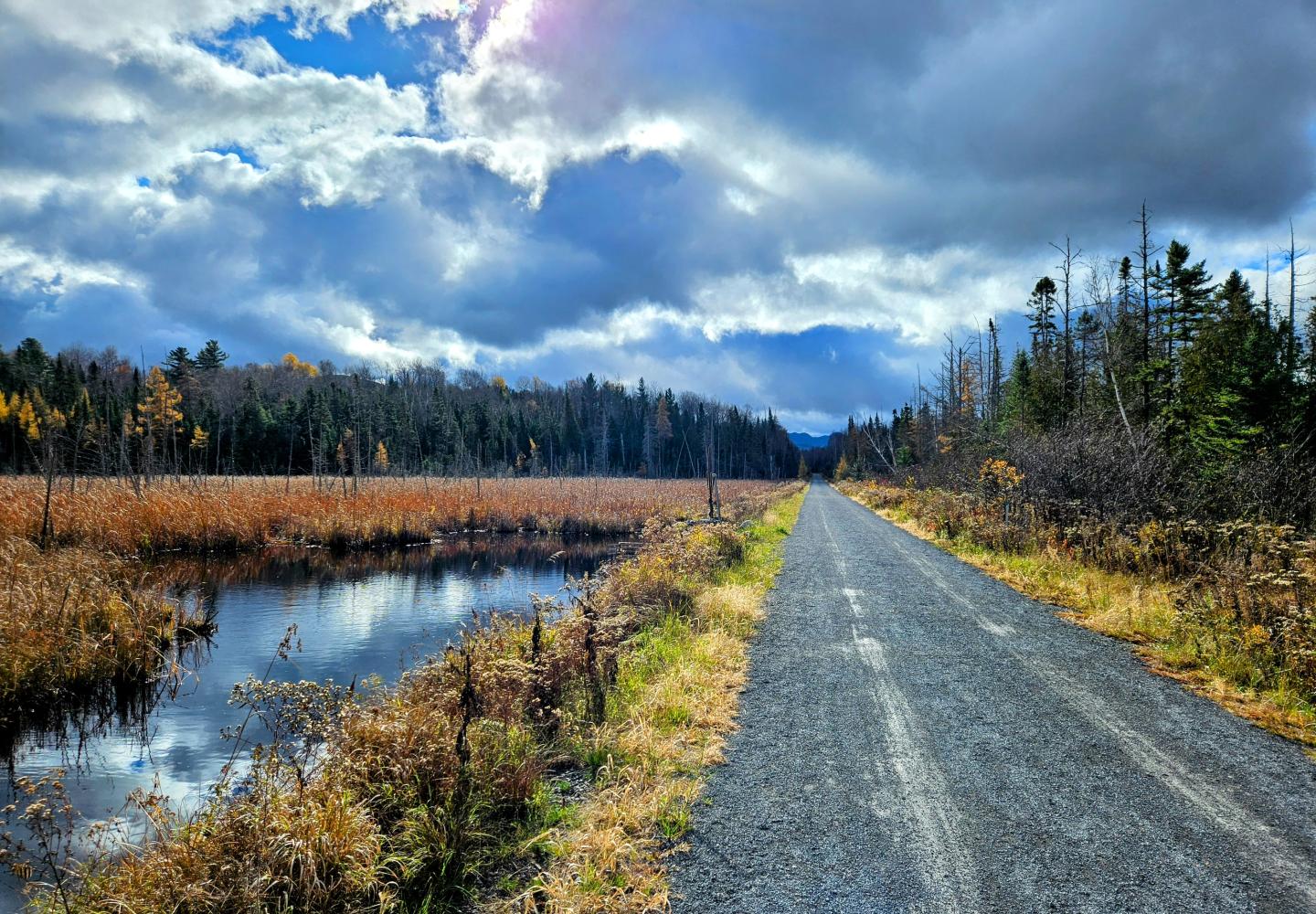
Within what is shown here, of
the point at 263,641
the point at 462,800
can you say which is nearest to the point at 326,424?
the point at 263,641

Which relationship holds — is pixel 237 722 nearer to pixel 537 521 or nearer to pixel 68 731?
pixel 68 731

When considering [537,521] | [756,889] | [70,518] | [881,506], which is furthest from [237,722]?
[881,506]

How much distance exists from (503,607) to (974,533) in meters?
11.9

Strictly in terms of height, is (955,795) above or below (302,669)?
above

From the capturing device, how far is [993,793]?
14.9 feet

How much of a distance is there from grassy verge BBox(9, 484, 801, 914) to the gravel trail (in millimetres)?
500

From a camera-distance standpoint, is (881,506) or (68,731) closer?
(68,731)

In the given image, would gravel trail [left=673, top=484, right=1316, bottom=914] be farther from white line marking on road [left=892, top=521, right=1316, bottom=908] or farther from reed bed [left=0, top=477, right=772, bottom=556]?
reed bed [left=0, top=477, right=772, bottom=556]

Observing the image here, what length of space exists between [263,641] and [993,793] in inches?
446

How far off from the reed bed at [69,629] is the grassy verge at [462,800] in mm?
2852

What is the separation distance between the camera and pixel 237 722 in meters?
7.79

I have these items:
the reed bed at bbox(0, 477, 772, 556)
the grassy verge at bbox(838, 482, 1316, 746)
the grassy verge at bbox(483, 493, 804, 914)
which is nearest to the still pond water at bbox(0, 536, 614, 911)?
the reed bed at bbox(0, 477, 772, 556)

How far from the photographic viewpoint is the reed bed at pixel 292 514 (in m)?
16.8

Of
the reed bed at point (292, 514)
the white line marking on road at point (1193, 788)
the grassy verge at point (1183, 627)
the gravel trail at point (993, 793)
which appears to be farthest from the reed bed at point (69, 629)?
the grassy verge at point (1183, 627)
